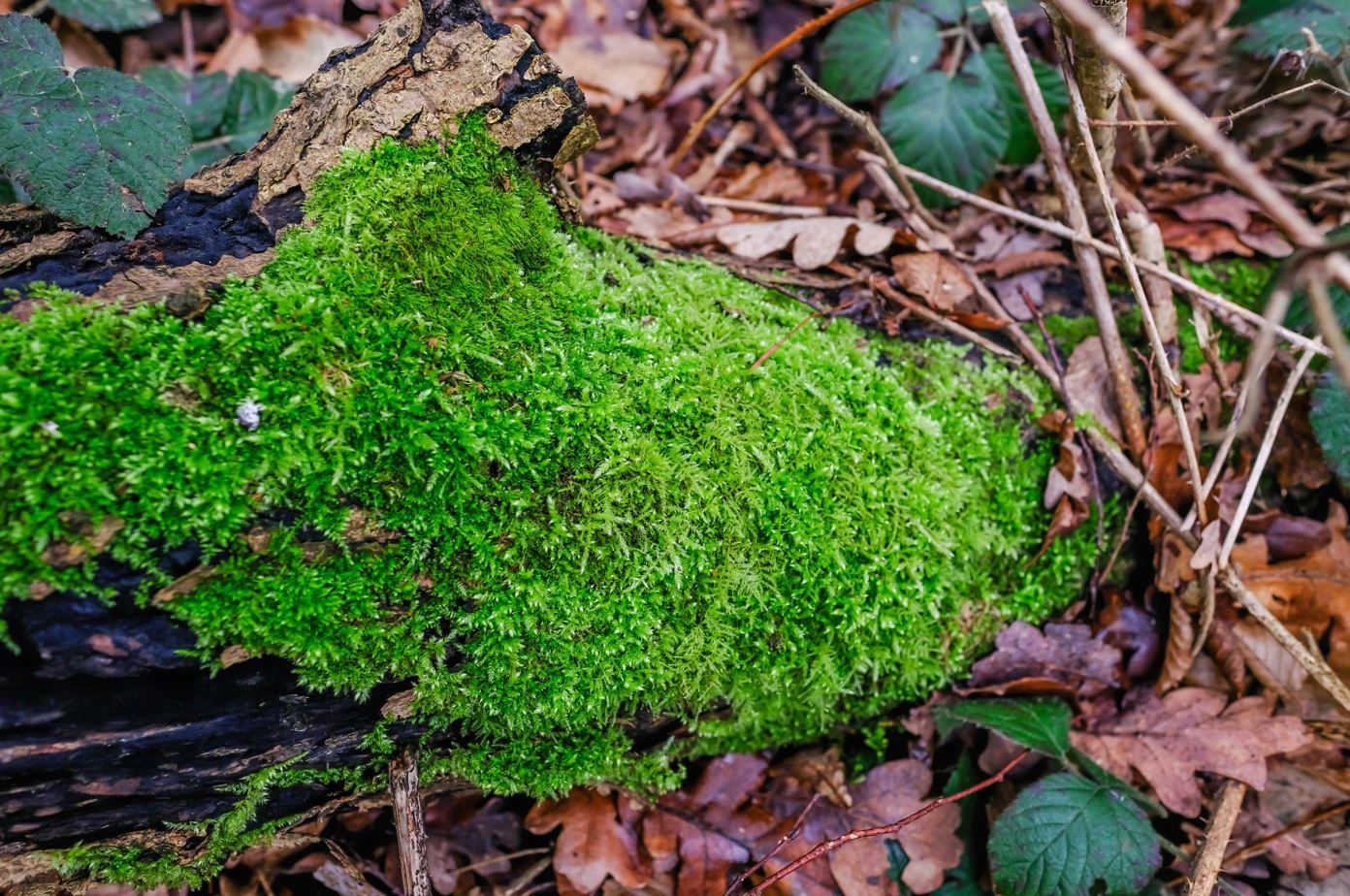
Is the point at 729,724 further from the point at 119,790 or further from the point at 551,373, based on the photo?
the point at 119,790

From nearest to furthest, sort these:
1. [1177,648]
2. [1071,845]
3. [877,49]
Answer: [1071,845], [1177,648], [877,49]

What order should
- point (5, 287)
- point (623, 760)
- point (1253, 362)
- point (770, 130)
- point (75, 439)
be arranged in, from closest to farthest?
point (1253, 362), point (75, 439), point (5, 287), point (623, 760), point (770, 130)

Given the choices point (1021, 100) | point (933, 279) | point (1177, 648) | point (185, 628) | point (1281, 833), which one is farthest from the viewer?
point (1021, 100)

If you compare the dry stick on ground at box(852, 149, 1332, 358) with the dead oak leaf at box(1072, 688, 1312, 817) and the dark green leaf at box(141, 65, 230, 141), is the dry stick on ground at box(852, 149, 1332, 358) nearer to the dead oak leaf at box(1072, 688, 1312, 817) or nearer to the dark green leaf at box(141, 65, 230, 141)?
the dead oak leaf at box(1072, 688, 1312, 817)

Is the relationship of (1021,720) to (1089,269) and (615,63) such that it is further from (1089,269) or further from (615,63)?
(615,63)

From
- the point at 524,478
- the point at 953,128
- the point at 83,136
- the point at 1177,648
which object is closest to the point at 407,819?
the point at 524,478

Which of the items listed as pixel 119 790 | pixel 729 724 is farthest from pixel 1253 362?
pixel 119 790
